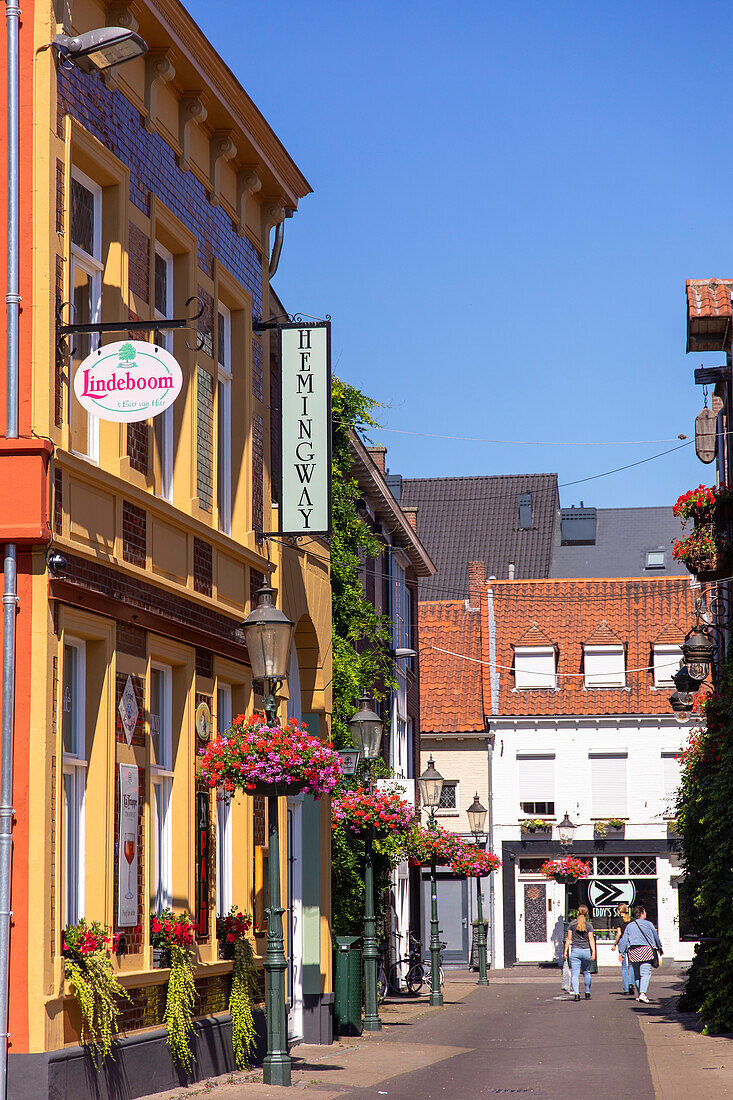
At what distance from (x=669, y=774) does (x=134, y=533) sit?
36072mm

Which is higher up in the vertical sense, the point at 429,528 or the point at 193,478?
the point at 429,528

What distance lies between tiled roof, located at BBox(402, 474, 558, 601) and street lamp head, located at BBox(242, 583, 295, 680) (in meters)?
43.7

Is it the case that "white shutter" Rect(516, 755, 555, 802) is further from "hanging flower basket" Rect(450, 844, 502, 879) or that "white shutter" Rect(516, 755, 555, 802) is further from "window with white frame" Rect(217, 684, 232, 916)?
"window with white frame" Rect(217, 684, 232, 916)

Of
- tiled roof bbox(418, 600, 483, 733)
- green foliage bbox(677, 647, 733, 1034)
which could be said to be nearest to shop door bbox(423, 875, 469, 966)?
tiled roof bbox(418, 600, 483, 733)

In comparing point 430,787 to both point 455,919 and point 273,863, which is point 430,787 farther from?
point 455,919

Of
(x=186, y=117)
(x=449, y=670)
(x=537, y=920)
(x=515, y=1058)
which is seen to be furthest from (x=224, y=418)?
(x=449, y=670)

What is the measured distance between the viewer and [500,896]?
45.4m

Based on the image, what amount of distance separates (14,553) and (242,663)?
5546mm

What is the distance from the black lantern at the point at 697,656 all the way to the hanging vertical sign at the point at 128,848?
11.0m

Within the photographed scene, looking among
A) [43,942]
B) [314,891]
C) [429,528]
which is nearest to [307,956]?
[314,891]

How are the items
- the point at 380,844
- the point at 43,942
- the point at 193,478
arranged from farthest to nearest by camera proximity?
the point at 380,844 < the point at 193,478 < the point at 43,942

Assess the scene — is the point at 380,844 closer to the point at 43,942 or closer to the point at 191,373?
the point at 191,373

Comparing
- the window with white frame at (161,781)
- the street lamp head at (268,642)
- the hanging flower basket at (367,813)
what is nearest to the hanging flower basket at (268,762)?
the window with white frame at (161,781)

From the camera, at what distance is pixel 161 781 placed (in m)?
13.4
